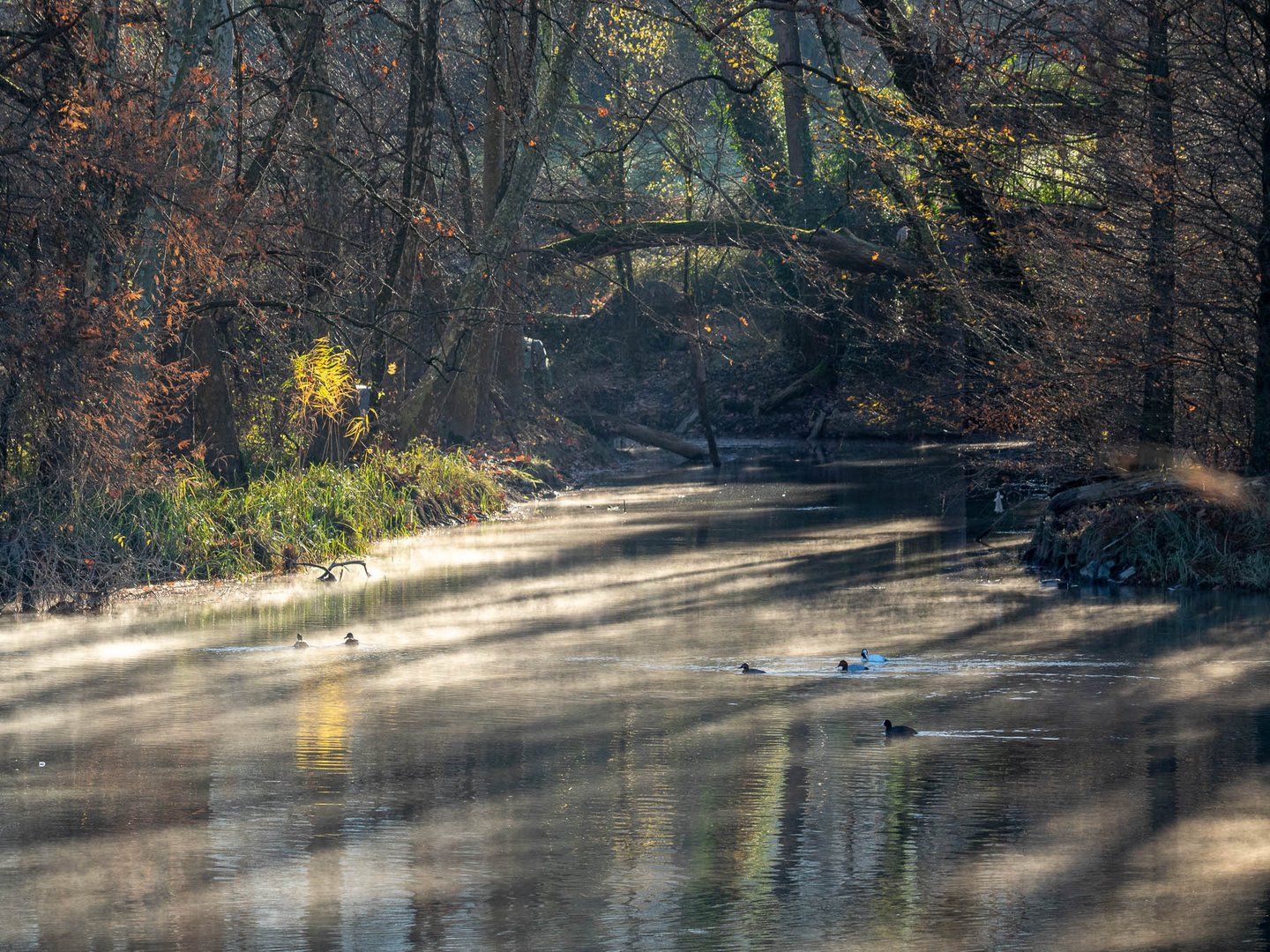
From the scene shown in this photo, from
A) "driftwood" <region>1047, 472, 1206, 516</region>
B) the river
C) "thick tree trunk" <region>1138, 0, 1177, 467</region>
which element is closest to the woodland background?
"thick tree trunk" <region>1138, 0, 1177, 467</region>

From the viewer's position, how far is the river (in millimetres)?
6414

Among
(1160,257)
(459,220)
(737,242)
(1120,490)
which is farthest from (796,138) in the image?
(1120,490)

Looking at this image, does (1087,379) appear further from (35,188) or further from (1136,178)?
(35,188)

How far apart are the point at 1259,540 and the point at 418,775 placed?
382 inches

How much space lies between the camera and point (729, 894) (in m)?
6.61

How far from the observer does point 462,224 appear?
2636 cm

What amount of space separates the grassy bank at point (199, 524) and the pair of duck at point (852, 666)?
246 inches

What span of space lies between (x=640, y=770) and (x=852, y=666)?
11.0 ft

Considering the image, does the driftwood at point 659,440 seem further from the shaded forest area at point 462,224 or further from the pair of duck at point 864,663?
the pair of duck at point 864,663

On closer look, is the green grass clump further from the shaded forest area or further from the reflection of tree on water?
the reflection of tree on water

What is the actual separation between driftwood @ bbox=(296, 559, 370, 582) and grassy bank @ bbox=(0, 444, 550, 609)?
0.56ft

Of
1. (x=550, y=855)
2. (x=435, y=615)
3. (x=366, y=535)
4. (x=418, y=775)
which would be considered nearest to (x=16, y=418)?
(x=435, y=615)

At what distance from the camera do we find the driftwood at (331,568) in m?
17.1

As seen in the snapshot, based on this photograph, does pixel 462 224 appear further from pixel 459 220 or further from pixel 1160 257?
pixel 1160 257
